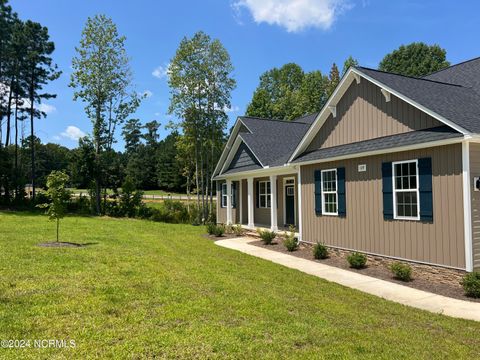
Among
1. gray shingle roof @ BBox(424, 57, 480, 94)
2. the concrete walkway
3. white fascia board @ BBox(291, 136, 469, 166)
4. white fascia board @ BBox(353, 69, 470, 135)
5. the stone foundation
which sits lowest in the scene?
the concrete walkway

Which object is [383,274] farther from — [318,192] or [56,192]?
[56,192]

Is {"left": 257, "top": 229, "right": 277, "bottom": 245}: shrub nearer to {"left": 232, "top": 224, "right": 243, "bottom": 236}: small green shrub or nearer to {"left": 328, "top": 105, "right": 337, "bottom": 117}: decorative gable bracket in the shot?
{"left": 232, "top": 224, "right": 243, "bottom": 236}: small green shrub

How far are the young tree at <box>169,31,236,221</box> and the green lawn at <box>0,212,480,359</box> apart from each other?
588 inches

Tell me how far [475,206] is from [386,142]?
2582mm

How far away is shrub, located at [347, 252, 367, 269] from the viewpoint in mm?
9250

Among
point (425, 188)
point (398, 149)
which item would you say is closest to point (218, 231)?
point (398, 149)

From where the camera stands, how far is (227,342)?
4102 millimetres

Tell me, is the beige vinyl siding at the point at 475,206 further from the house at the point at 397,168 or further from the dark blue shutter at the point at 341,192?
the dark blue shutter at the point at 341,192

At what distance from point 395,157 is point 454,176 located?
158 centimetres

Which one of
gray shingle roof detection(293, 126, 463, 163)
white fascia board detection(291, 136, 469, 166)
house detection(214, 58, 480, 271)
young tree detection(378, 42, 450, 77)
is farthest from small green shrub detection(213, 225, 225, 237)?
young tree detection(378, 42, 450, 77)

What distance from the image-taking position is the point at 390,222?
9031 mm

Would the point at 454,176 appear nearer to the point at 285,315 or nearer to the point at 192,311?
the point at 285,315

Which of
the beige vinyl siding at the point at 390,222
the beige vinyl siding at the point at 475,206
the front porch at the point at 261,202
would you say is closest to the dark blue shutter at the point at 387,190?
the beige vinyl siding at the point at 390,222

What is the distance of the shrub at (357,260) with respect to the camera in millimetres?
9250
